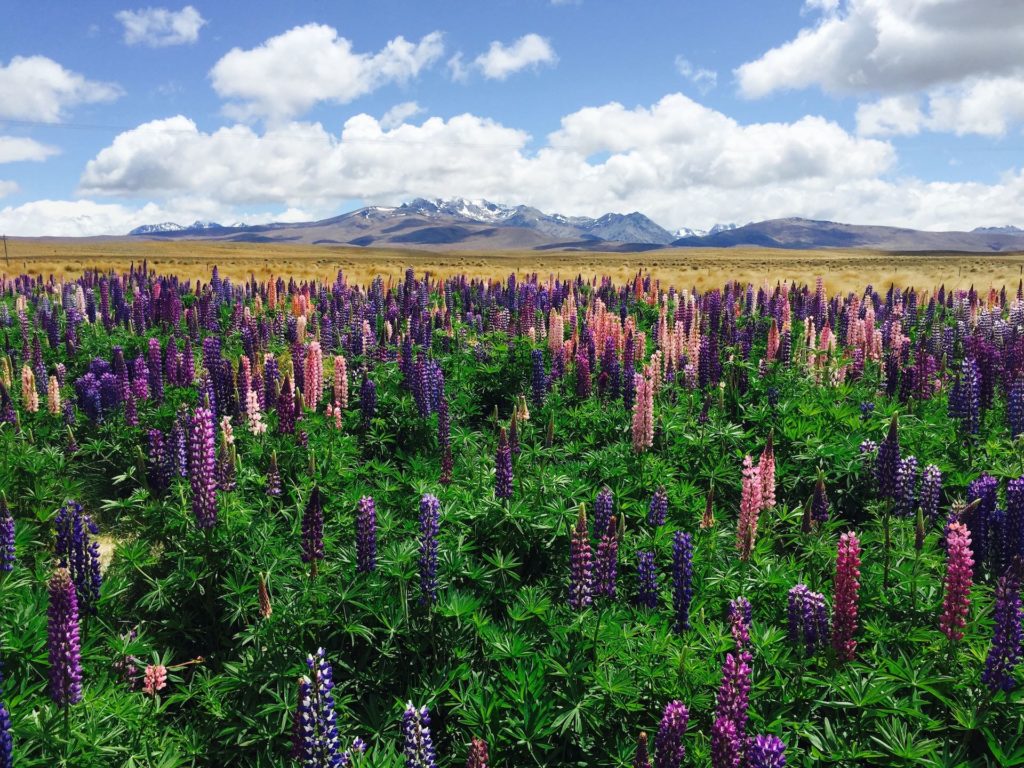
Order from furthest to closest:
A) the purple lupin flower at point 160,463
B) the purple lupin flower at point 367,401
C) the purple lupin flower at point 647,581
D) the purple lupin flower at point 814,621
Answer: the purple lupin flower at point 367,401 → the purple lupin flower at point 160,463 → the purple lupin flower at point 647,581 → the purple lupin flower at point 814,621

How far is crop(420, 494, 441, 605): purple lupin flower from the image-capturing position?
4453 mm

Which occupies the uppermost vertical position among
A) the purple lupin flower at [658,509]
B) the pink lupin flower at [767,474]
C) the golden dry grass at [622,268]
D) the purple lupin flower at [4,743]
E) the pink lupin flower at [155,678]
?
the golden dry grass at [622,268]

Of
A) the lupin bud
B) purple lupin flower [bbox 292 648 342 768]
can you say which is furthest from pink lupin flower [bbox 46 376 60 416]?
purple lupin flower [bbox 292 648 342 768]

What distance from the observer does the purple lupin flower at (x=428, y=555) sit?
445 cm

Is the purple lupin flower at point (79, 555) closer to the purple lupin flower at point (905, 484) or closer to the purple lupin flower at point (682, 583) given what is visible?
the purple lupin flower at point (682, 583)

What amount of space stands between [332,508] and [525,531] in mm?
1847

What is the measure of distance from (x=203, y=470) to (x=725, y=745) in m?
4.15

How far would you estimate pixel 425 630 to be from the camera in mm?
4480

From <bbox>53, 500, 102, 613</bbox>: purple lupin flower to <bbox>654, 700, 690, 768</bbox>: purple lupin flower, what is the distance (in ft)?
13.1

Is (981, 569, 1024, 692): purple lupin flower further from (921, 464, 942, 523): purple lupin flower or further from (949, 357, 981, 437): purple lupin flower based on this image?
(949, 357, 981, 437): purple lupin flower

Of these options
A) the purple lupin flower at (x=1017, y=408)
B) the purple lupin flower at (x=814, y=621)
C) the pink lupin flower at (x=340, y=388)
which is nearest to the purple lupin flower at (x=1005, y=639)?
the purple lupin flower at (x=814, y=621)

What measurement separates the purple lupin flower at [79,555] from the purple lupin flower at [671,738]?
3.99m

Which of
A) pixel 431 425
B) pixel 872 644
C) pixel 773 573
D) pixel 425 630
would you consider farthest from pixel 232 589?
pixel 872 644

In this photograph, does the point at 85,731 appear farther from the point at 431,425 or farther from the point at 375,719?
the point at 431,425
